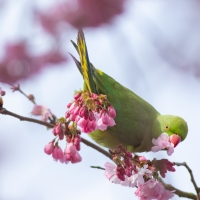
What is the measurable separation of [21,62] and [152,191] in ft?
4.13

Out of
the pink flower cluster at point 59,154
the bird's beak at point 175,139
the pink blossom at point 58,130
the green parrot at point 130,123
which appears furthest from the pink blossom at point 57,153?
the bird's beak at point 175,139

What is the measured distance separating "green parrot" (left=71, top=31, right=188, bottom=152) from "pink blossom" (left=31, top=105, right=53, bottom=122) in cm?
42

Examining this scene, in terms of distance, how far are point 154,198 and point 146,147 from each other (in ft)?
3.52

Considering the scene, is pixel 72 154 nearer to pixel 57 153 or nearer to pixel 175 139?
pixel 57 153

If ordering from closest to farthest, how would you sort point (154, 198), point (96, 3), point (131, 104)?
point (96, 3)
point (154, 198)
point (131, 104)

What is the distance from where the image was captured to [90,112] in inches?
94.7

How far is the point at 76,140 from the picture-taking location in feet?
8.19

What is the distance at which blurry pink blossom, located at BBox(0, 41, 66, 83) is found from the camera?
298 centimetres

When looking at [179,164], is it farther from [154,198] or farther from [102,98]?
[102,98]

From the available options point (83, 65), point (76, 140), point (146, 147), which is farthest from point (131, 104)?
point (76, 140)

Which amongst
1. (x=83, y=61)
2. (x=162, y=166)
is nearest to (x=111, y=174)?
(x=162, y=166)

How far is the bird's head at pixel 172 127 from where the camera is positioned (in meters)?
3.44

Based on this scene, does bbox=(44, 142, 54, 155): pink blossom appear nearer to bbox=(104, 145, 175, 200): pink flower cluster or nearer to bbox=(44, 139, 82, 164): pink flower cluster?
bbox=(44, 139, 82, 164): pink flower cluster

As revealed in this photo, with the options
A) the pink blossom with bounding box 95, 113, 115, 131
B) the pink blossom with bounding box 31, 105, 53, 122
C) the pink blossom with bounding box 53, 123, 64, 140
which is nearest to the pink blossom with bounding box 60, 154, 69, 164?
the pink blossom with bounding box 53, 123, 64, 140
